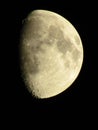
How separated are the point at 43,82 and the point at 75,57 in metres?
0.80

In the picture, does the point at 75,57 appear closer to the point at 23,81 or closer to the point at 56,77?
the point at 56,77

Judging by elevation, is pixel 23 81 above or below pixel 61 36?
below

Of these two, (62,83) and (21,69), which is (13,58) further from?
(62,83)

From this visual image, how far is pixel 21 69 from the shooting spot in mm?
6449

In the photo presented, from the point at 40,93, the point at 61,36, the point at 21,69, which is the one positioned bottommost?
the point at 40,93

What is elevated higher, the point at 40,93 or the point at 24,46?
the point at 24,46

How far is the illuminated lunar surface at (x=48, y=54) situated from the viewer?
6.30 meters

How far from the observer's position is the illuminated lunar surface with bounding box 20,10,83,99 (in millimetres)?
6305

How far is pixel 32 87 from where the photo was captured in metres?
6.65

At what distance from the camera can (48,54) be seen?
633 centimetres

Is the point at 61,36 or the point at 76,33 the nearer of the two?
the point at 61,36

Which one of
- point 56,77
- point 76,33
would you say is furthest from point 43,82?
point 76,33

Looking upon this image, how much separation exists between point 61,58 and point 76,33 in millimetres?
788

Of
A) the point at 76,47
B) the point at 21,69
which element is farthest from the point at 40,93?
the point at 76,47
